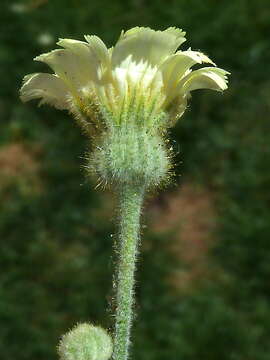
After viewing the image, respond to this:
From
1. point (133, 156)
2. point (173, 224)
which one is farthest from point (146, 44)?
point (173, 224)

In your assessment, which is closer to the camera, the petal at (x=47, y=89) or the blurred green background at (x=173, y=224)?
the petal at (x=47, y=89)

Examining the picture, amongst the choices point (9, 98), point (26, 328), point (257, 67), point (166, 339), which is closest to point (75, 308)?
point (26, 328)

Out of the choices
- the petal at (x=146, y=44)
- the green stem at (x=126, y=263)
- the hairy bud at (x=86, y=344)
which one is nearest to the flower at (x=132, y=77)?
the petal at (x=146, y=44)

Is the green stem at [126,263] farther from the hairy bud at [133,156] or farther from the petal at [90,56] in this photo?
the petal at [90,56]

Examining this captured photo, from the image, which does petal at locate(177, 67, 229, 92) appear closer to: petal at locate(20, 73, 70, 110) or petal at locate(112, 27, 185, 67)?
petal at locate(112, 27, 185, 67)

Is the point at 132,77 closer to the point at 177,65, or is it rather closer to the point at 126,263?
the point at 177,65

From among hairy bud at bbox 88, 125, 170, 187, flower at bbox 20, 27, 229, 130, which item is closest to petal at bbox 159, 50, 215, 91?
flower at bbox 20, 27, 229, 130

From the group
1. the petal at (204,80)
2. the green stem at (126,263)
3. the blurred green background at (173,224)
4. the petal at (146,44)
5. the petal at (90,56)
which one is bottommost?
the green stem at (126,263)

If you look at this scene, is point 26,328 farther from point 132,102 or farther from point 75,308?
point 132,102
